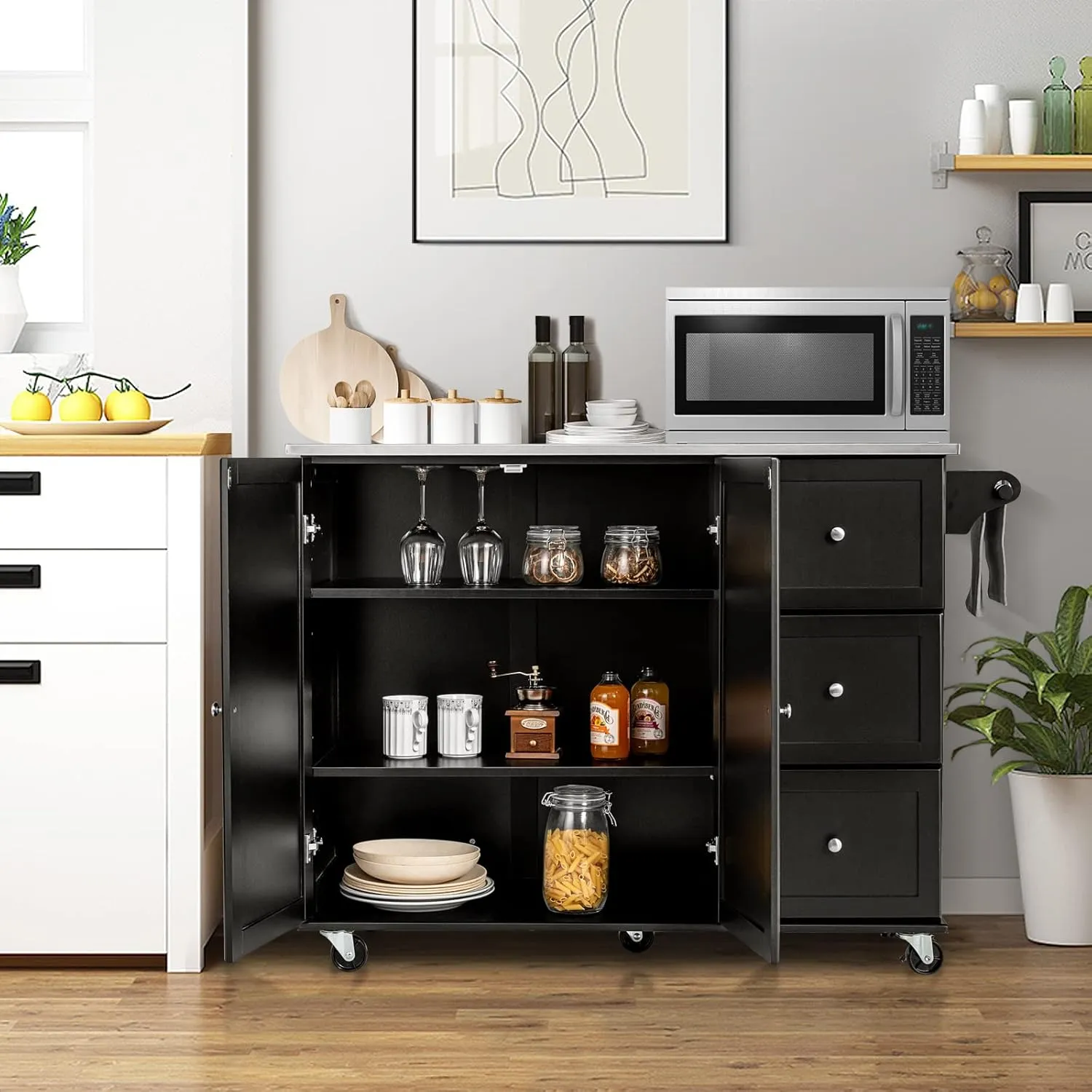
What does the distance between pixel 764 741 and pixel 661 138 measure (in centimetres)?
145

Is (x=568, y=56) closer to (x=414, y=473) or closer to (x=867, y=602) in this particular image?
(x=414, y=473)

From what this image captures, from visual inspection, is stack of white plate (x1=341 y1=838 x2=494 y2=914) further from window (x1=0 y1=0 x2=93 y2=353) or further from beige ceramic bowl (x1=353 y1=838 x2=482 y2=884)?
window (x1=0 y1=0 x2=93 y2=353)

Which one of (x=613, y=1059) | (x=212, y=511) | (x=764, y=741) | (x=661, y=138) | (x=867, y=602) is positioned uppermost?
(x=661, y=138)

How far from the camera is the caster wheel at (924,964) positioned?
9.59ft

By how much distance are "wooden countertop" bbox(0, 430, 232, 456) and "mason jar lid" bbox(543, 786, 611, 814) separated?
1027 mm

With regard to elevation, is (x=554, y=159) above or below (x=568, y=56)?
below

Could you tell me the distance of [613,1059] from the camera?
8.13 feet

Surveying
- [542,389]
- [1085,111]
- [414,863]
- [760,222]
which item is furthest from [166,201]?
[1085,111]

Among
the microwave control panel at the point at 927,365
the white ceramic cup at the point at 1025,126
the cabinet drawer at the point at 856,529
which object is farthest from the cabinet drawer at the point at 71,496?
the white ceramic cup at the point at 1025,126

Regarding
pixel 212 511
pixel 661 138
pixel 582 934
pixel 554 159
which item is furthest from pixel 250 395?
pixel 582 934

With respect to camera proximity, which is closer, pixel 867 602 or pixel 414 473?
pixel 867 602

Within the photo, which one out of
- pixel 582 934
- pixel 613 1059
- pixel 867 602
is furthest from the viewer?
pixel 582 934

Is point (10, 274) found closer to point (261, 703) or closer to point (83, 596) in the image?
point (83, 596)

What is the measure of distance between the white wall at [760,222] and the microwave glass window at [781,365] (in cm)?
36
